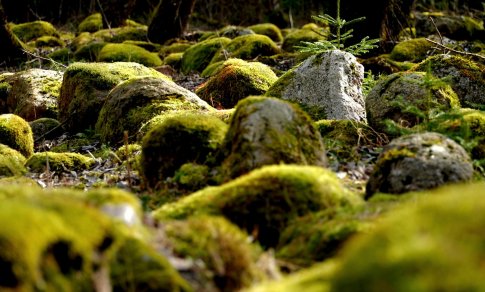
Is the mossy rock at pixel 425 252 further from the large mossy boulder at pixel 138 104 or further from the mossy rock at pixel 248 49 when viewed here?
the mossy rock at pixel 248 49

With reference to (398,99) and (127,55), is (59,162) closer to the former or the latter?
(398,99)

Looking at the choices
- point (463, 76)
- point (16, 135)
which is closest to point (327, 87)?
point (463, 76)

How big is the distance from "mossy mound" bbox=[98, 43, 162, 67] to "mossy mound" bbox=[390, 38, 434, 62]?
612cm

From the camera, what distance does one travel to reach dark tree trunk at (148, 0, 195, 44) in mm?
19462

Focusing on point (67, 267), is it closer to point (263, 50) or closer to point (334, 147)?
point (334, 147)

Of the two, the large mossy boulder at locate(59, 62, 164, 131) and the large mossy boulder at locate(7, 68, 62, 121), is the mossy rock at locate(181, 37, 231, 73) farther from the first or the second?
the large mossy boulder at locate(59, 62, 164, 131)

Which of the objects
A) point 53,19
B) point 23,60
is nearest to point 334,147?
point 23,60

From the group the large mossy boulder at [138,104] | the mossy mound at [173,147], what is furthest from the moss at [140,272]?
the large mossy boulder at [138,104]

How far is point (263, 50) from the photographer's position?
15.4 m

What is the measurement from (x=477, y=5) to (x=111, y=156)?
19.3 meters

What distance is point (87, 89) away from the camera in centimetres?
1037

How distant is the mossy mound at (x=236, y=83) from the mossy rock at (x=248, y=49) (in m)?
4.19

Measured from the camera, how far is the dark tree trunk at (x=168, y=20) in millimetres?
19462

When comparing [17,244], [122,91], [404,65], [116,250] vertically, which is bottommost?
[404,65]
